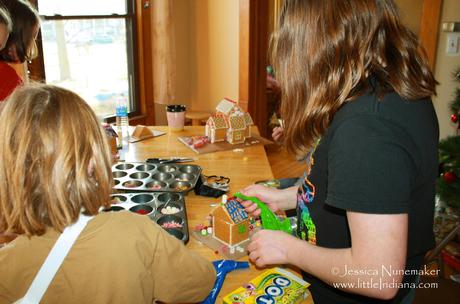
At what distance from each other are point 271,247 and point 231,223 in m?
0.21

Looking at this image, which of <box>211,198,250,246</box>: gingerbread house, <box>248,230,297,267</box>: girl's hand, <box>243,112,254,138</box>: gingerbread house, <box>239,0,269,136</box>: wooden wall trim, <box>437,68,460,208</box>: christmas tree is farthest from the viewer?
<box>239,0,269,136</box>: wooden wall trim

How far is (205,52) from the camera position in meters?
4.11

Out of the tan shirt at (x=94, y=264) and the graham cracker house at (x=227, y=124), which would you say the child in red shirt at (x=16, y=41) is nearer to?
the graham cracker house at (x=227, y=124)

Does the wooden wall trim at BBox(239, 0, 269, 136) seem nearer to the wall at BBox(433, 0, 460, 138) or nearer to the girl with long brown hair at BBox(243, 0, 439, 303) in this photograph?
the wall at BBox(433, 0, 460, 138)

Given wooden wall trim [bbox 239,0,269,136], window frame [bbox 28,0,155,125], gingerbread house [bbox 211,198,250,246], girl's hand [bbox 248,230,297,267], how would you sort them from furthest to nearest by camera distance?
wooden wall trim [bbox 239,0,269,136]
window frame [bbox 28,0,155,125]
gingerbread house [bbox 211,198,250,246]
girl's hand [bbox 248,230,297,267]

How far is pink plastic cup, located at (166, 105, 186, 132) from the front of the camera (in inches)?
90.0

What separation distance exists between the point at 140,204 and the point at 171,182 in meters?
0.22

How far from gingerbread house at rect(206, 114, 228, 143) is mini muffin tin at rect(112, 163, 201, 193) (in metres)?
0.40

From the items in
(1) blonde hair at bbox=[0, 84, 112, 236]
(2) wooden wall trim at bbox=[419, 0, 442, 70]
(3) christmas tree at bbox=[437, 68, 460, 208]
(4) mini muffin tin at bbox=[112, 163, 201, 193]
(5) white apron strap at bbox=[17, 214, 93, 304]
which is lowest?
(3) christmas tree at bbox=[437, 68, 460, 208]

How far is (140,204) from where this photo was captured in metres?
1.36

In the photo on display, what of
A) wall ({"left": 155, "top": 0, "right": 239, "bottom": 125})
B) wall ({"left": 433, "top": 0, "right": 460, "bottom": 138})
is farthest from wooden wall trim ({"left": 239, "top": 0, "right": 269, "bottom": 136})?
wall ({"left": 433, "top": 0, "right": 460, "bottom": 138})

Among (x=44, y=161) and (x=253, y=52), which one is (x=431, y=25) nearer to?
(x=253, y=52)

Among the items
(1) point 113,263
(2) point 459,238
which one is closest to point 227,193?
(1) point 113,263

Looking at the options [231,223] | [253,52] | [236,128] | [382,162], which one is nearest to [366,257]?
[382,162]
